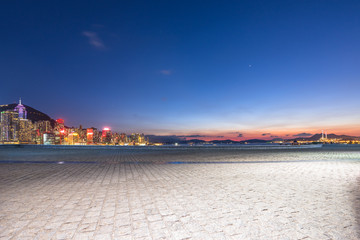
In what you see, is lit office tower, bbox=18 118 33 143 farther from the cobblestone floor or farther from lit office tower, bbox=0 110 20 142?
the cobblestone floor

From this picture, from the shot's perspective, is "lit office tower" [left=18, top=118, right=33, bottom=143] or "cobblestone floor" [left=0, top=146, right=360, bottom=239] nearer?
"cobblestone floor" [left=0, top=146, right=360, bottom=239]

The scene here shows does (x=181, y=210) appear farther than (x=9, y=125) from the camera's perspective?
No

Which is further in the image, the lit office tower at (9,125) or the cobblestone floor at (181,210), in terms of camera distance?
the lit office tower at (9,125)

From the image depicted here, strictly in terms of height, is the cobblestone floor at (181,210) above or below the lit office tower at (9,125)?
below

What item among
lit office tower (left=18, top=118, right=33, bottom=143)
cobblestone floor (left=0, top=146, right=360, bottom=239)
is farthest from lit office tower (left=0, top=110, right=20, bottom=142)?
cobblestone floor (left=0, top=146, right=360, bottom=239)

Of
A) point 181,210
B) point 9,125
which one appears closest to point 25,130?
point 9,125

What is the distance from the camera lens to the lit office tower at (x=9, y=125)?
142 metres

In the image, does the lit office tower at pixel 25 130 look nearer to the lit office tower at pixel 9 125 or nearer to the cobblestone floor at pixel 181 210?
the lit office tower at pixel 9 125

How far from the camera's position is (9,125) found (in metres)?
144

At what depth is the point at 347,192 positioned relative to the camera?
5.46 m

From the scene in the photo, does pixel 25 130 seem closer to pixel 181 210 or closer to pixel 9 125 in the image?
pixel 9 125

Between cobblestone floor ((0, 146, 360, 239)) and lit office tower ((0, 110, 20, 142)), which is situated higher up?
lit office tower ((0, 110, 20, 142))

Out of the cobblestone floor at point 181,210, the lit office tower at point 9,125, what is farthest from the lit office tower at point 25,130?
A: the cobblestone floor at point 181,210

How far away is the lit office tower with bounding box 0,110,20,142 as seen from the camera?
142 metres
